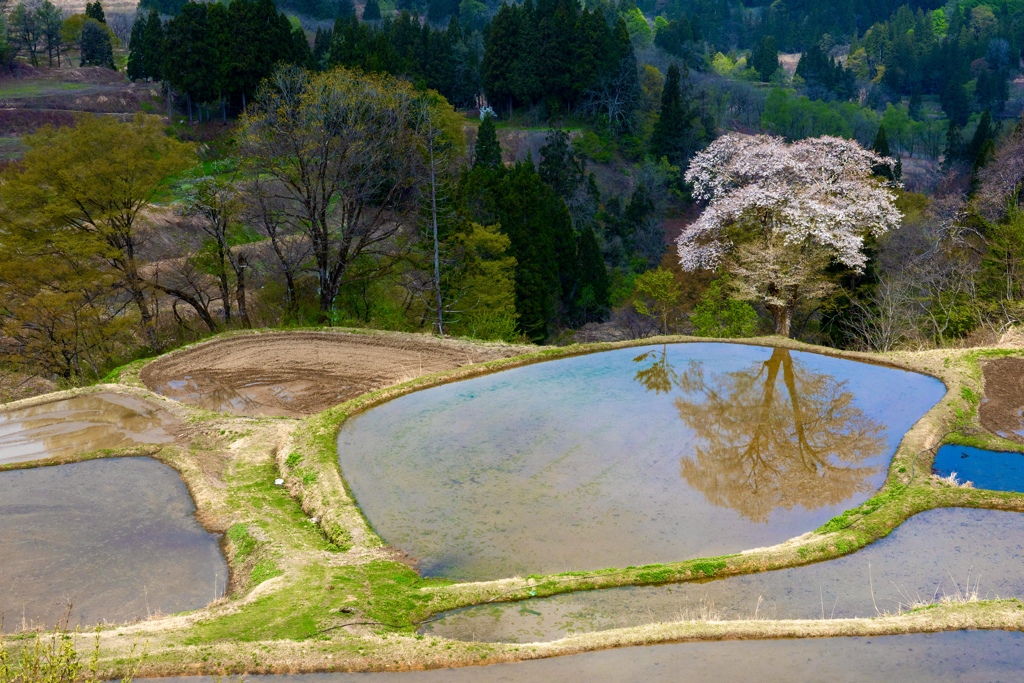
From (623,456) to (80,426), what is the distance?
11.8 metres

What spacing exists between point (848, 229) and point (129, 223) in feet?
82.9

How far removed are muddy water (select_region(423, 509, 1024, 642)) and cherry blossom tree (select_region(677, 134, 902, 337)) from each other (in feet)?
50.2

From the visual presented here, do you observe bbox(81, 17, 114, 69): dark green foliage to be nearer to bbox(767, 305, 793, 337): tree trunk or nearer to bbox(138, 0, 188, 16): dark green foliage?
bbox(138, 0, 188, 16): dark green foliage

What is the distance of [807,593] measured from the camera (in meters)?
11.5

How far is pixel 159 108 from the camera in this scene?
5834 centimetres

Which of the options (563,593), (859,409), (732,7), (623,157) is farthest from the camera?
(732,7)

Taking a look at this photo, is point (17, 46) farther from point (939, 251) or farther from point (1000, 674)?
point (1000, 674)

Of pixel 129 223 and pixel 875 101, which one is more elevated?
pixel 875 101

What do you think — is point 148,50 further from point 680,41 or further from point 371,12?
point 680,41

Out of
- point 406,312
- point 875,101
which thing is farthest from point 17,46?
point 875,101

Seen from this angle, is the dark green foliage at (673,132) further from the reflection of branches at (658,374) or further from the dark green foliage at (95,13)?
the dark green foliage at (95,13)

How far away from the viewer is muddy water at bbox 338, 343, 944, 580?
1300 cm

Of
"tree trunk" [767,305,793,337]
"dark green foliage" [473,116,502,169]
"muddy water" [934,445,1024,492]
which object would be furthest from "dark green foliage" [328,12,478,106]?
"muddy water" [934,445,1024,492]

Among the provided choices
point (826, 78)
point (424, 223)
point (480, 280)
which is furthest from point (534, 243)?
point (826, 78)
